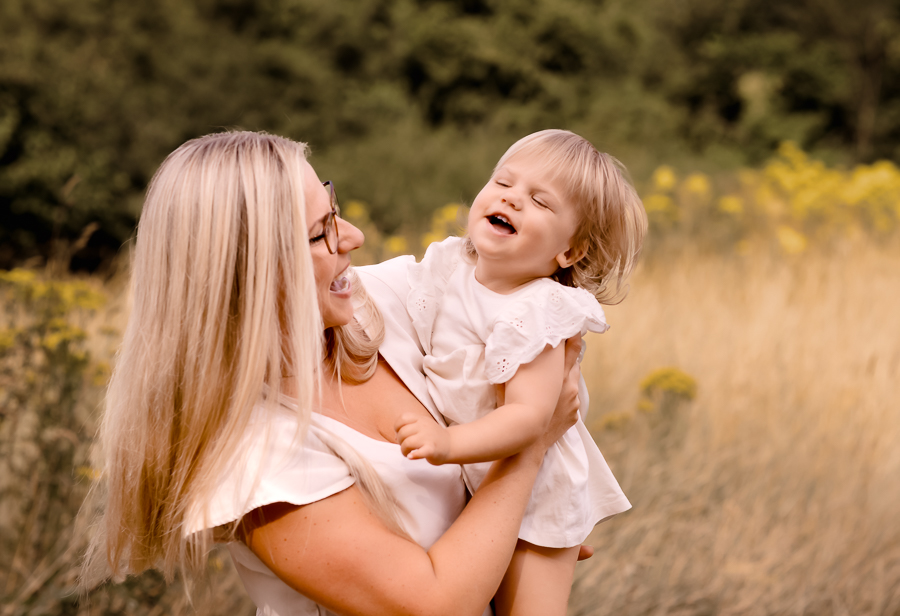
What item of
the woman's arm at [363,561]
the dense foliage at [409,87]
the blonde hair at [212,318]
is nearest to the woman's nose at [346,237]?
the blonde hair at [212,318]

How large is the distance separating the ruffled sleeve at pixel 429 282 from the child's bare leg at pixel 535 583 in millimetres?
527

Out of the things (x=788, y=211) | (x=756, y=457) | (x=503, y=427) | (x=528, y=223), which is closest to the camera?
(x=503, y=427)

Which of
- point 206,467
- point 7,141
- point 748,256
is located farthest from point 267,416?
point 7,141

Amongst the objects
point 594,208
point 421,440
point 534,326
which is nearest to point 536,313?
point 534,326

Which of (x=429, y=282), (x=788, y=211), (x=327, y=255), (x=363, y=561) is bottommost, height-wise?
(x=788, y=211)

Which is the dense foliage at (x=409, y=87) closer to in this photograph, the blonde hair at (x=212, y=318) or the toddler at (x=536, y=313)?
the toddler at (x=536, y=313)

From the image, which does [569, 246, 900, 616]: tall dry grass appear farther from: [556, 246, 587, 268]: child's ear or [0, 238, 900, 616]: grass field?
[556, 246, 587, 268]: child's ear

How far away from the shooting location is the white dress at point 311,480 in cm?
136

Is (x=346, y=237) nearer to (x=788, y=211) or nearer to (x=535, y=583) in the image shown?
(x=535, y=583)

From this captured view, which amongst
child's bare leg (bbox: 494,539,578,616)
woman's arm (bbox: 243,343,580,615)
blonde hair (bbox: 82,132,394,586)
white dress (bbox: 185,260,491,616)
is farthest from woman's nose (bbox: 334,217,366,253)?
child's bare leg (bbox: 494,539,578,616)

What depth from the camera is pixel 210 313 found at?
140 centimetres

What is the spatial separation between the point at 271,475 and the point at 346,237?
51cm

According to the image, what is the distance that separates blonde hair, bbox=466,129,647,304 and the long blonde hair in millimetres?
638

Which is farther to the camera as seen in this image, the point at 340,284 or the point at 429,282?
the point at 429,282
